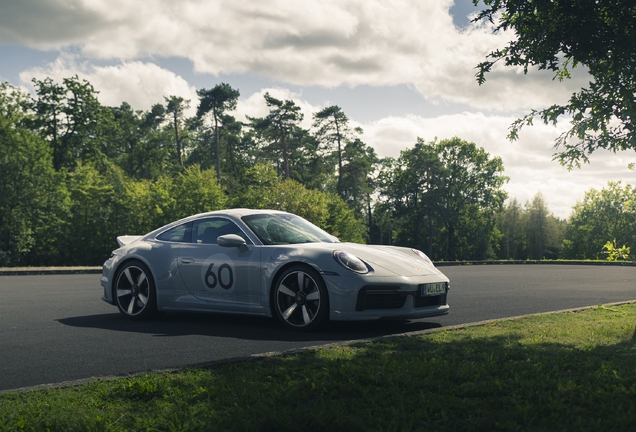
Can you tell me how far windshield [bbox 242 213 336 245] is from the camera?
858 cm

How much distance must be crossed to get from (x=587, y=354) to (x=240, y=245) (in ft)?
13.9

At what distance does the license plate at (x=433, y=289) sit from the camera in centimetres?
797

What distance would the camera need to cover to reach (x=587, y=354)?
5750mm

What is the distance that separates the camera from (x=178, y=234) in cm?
913

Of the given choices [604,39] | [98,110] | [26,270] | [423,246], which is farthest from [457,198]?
[604,39]

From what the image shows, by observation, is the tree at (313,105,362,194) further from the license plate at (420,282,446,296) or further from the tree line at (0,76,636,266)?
the license plate at (420,282,446,296)

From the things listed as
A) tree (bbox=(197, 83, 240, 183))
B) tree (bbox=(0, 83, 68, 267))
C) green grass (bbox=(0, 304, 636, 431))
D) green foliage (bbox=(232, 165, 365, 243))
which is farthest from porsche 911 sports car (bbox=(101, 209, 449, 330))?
tree (bbox=(197, 83, 240, 183))

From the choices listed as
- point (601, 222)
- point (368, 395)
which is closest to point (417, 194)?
point (601, 222)

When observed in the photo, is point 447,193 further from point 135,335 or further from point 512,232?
point 135,335

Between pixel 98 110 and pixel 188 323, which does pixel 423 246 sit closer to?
pixel 98 110

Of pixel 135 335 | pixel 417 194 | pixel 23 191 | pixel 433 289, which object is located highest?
pixel 417 194

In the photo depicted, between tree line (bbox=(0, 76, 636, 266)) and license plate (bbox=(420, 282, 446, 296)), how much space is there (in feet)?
142

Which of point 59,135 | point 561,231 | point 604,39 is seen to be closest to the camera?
point 604,39

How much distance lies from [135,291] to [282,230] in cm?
221
